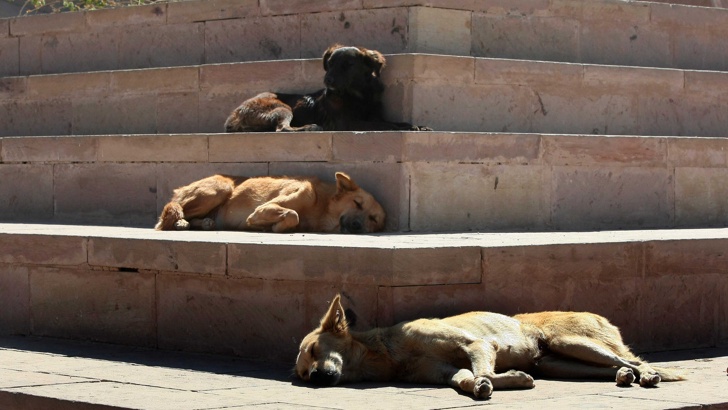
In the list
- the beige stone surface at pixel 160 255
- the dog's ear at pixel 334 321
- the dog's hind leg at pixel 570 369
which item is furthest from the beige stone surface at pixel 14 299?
the dog's hind leg at pixel 570 369

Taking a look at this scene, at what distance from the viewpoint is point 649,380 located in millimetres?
7309

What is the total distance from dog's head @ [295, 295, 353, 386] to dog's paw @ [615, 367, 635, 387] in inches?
64.3

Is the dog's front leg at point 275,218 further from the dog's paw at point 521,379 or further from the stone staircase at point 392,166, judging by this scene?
the dog's paw at point 521,379

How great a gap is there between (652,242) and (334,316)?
3042mm

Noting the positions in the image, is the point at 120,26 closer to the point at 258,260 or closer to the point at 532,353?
the point at 258,260

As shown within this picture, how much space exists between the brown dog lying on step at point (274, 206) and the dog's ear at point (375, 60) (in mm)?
1402

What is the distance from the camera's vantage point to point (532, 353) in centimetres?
778

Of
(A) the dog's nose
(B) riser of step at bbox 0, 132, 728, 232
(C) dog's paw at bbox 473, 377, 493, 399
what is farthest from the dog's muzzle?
(C) dog's paw at bbox 473, 377, 493, 399

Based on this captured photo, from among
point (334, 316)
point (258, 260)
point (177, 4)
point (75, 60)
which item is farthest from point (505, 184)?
point (75, 60)

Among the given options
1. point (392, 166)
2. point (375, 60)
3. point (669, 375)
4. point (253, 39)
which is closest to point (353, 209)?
point (392, 166)

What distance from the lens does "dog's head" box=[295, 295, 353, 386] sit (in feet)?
23.8

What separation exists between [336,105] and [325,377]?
493cm

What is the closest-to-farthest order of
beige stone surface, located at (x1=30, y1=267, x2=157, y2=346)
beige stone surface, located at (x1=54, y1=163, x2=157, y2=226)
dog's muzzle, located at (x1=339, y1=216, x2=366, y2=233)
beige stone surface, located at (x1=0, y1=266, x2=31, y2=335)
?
beige stone surface, located at (x1=30, y1=267, x2=157, y2=346), beige stone surface, located at (x1=0, y1=266, x2=31, y2=335), dog's muzzle, located at (x1=339, y1=216, x2=366, y2=233), beige stone surface, located at (x1=54, y1=163, x2=157, y2=226)

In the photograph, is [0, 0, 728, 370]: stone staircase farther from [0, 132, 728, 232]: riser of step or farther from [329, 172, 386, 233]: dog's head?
[329, 172, 386, 233]: dog's head
